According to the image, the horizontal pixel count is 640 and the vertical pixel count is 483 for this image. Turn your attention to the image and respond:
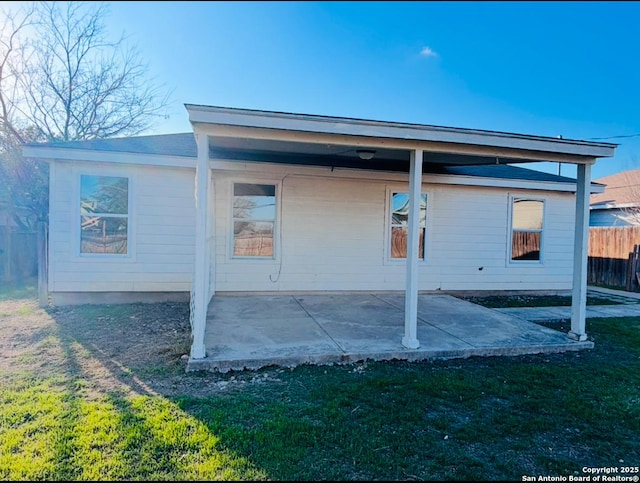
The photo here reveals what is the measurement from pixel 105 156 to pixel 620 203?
20.0 metres

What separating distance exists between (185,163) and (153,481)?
588cm

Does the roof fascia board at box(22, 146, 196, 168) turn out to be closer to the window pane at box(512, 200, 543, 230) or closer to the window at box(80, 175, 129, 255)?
the window at box(80, 175, 129, 255)

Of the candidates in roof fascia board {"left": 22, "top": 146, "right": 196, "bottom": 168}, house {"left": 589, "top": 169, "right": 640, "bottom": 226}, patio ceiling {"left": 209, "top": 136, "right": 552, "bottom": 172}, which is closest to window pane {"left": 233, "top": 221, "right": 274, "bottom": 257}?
patio ceiling {"left": 209, "top": 136, "right": 552, "bottom": 172}

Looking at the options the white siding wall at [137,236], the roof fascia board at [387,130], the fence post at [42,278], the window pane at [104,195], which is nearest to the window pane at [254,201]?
the white siding wall at [137,236]

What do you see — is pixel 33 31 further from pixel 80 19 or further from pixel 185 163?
pixel 185 163

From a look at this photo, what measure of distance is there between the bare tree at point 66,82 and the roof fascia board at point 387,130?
418 inches

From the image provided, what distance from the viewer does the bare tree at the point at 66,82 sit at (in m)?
12.8

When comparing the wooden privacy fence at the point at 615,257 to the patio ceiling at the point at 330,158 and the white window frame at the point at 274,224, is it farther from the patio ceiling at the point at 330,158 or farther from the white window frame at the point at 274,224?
the white window frame at the point at 274,224

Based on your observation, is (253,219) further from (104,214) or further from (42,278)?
(42,278)

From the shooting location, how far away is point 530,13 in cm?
406

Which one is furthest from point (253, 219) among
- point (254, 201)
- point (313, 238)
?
point (313, 238)

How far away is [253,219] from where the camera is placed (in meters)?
7.98

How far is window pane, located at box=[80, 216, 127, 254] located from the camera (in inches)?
287

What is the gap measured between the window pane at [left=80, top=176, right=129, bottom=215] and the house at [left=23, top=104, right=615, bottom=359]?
2 centimetres
